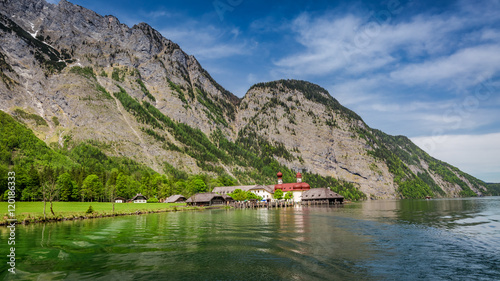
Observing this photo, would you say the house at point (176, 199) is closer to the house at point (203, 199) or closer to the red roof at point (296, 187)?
the house at point (203, 199)

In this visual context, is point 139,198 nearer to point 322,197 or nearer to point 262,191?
point 262,191

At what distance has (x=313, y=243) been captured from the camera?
30.7 m

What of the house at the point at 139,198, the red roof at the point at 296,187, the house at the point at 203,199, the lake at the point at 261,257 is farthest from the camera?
the red roof at the point at 296,187

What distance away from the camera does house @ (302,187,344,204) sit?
499ft

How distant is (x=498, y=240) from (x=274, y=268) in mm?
28839

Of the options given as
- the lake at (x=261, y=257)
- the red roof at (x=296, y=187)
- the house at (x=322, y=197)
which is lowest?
the house at (x=322, y=197)

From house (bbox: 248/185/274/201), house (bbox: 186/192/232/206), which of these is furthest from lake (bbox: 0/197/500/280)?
house (bbox: 248/185/274/201)

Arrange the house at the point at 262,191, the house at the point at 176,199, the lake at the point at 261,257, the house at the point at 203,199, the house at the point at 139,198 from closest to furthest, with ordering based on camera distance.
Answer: the lake at the point at 261,257, the house at the point at 203,199, the house at the point at 176,199, the house at the point at 139,198, the house at the point at 262,191

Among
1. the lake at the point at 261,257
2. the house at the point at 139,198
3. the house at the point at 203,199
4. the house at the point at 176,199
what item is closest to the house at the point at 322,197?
the house at the point at 203,199

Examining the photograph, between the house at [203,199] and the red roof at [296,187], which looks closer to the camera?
the house at [203,199]

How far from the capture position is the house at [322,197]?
152 metres

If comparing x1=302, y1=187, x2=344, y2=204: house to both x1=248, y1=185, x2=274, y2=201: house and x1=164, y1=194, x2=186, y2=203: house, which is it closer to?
x1=248, y1=185, x2=274, y2=201: house

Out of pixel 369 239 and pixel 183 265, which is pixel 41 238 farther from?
pixel 369 239

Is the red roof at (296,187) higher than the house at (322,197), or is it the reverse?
the red roof at (296,187)
